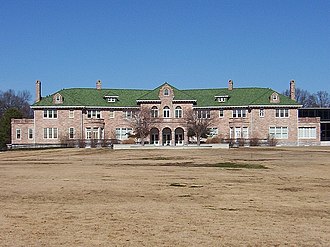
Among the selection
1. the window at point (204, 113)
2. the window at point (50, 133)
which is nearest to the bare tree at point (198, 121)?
the window at point (204, 113)

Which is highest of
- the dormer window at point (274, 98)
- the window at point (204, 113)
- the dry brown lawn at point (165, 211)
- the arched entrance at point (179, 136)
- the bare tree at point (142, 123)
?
the dormer window at point (274, 98)

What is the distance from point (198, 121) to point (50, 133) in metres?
24.3

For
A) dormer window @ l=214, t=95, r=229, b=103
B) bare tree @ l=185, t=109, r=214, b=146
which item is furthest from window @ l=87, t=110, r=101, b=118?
dormer window @ l=214, t=95, r=229, b=103

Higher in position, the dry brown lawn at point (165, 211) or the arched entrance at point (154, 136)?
the arched entrance at point (154, 136)

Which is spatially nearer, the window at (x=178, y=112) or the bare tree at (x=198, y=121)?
the bare tree at (x=198, y=121)

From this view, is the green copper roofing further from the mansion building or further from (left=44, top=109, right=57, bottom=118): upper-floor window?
(left=44, top=109, right=57, bottom=118): upper-floor window

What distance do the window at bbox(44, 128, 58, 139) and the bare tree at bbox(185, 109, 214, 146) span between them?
70.8 feet

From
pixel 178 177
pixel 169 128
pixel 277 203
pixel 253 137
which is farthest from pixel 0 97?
pixel 277 203

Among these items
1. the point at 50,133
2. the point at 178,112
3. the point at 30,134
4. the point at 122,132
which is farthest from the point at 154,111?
the point at 30,134

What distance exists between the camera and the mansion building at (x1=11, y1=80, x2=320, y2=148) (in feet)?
254

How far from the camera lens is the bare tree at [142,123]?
7256 cm

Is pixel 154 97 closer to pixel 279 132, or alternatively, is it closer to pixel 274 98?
pixel 274 98

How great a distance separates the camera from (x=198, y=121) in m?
74.5

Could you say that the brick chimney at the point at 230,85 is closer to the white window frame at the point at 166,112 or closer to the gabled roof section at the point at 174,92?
the gabled roof section at the point at 174,92
